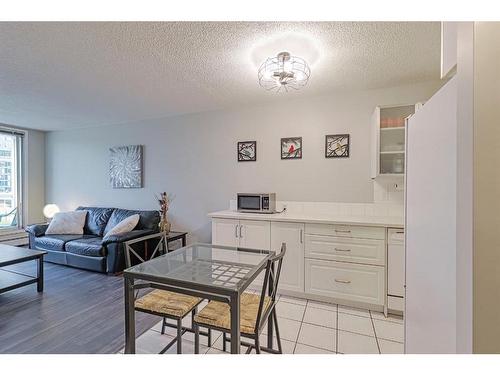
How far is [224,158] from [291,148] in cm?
103

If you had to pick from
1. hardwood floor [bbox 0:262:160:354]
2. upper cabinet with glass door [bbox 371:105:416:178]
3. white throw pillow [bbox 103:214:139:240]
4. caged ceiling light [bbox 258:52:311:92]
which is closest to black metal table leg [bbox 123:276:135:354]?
hardwood floor [bbox 0:262:160:354]

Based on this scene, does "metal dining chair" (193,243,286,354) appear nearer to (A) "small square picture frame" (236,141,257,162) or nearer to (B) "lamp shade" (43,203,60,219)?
(A) "small square picture frame" (236,141,257,162)

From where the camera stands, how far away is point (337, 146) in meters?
3.06

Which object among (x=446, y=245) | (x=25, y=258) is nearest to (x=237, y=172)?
(x=25, y=258)

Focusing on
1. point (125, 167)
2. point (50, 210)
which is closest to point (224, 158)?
point (125, 167)

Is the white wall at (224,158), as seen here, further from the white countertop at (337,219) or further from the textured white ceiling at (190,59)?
the white countertop at (337,219)

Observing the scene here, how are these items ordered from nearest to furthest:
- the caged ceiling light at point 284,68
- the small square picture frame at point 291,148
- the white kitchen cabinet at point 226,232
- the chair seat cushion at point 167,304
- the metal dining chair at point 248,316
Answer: the metal dining chair at point 248,316 < the chair seat cushion at point 167,304 < the caged ceiling light at point 284,68 < the white kitchen cabinet at point 226,232 < the small square picture frame at point 291,148

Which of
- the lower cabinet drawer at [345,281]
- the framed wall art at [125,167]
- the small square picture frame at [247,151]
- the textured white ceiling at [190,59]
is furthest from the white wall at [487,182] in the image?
the framed wall art at [125,167]

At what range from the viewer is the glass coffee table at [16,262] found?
2543mm

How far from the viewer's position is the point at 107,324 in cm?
215

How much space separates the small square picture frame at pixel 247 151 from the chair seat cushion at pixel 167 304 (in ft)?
7.23

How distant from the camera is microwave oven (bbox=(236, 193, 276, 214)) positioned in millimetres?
3072
